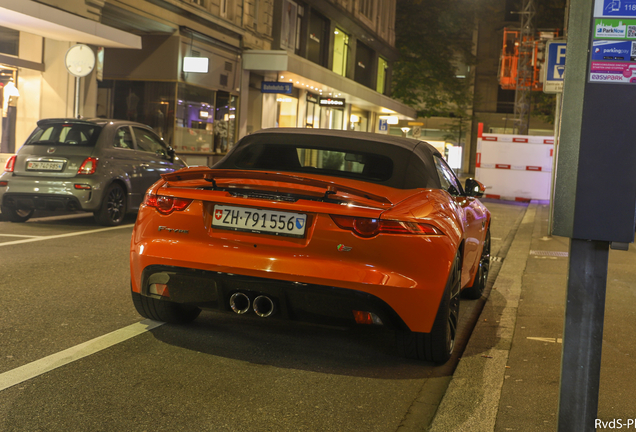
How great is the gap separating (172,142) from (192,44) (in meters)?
3.23

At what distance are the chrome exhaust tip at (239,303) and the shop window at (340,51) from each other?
3279cm

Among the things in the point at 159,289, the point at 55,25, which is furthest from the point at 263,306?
the point at 55,25

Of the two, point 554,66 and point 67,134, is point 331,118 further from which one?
point 67,134

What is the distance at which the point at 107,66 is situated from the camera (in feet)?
72.6

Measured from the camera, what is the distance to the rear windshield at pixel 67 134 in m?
11.0

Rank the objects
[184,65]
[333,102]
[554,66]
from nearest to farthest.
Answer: [554,66]
[184,65]
[333,102]

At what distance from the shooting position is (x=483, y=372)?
170 inches

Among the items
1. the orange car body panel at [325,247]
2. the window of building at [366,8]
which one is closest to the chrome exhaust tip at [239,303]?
the orange car body panel at [325,247]

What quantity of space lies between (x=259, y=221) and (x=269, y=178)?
0.83ft

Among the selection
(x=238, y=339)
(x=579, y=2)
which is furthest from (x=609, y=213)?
(x=238, y=339)

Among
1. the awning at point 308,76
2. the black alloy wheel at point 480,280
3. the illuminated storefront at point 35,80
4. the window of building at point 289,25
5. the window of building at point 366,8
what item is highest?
the window of building at point 366,8

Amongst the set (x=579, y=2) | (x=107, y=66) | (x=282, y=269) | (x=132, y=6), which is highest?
(x=132, y=6)

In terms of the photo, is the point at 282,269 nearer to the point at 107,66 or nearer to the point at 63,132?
the point at 63,132

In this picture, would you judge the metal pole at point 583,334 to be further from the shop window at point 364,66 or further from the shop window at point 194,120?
the shop window at point 364,66
